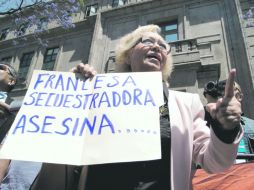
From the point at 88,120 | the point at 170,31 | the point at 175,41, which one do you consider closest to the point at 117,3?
the point at 170,31

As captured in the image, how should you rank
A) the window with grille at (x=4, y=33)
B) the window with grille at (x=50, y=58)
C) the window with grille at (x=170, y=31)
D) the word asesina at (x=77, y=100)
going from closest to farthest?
the word asesina at (x=77, y=100) → the window with grille at (x=170, y=31) → the window with grille at (x=50, y=58) → the window with grille at (x=4, y=33)

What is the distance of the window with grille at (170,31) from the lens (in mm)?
12150

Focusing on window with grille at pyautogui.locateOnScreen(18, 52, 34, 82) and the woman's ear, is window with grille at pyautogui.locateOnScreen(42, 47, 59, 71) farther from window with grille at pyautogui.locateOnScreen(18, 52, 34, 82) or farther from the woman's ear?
the woman's ear

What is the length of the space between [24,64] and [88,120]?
16.0 meters

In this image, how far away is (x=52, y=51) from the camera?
1589 centimetres

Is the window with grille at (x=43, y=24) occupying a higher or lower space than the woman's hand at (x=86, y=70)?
higher

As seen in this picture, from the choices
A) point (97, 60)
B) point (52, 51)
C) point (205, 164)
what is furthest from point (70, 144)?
point (52, 51)

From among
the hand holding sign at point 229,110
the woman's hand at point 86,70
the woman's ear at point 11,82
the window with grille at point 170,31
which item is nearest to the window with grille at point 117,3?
the window with grille at point 170,31

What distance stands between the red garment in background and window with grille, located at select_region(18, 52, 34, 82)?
48.5 ft

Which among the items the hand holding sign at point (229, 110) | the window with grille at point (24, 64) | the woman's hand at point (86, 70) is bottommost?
the hand holding sign at point (229, 110)

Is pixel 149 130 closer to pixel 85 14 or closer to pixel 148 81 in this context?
pixel 148 81

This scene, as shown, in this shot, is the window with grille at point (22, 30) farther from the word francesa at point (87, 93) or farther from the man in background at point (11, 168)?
the word francesa at point (87, 93)

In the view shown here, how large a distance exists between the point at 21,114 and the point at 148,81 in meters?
0.81

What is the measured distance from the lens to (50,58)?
15594 millimetres
